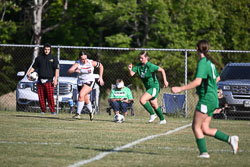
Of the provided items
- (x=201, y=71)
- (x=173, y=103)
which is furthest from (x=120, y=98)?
(x=201, y=71)

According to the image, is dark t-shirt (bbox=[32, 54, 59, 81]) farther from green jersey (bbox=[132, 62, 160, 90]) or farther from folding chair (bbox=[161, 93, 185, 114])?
folding chair (bbox=[161, 93, 185, 114])

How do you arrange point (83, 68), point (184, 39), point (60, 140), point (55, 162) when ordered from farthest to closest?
point (184, 39) < point (83, 68) < point (60, 140) < point (55, 162)

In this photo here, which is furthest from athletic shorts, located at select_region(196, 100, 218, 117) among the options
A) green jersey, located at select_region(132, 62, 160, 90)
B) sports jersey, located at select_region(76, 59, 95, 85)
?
sports jersey, located at select_region(76, 59, 95, 85)

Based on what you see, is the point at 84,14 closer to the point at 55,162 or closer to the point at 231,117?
the point at 231,117

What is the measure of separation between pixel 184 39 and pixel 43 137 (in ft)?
74.4

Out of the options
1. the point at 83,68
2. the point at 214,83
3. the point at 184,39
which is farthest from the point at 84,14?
the point at 214,83

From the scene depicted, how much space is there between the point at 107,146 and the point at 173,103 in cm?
1025

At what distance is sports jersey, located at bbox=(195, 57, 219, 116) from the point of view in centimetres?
837

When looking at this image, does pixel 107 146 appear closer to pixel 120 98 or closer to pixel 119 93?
pixel 120 98

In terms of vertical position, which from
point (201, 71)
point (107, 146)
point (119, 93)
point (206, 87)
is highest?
point (201, 71)

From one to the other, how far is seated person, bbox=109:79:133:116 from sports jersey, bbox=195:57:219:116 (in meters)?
10.0

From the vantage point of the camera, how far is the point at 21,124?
550 inches

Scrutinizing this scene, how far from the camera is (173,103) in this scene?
65.0 ft

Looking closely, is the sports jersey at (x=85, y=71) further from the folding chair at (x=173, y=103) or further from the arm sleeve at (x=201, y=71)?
the arm sleeve at (x=201, y=71)
